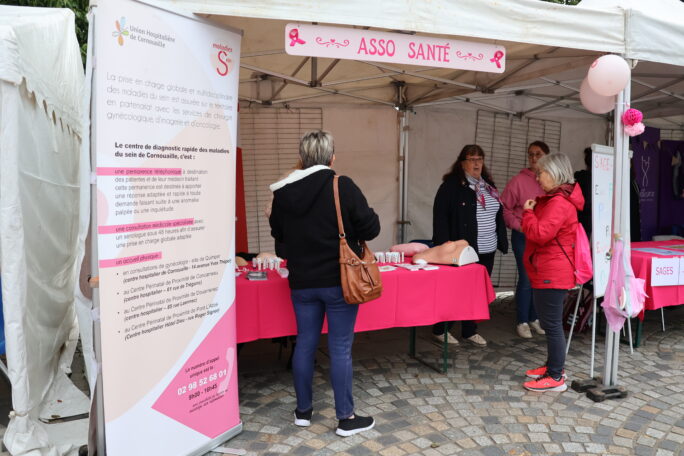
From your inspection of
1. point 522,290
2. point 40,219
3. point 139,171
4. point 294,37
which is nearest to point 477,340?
point 522,290

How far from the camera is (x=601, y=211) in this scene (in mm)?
3443

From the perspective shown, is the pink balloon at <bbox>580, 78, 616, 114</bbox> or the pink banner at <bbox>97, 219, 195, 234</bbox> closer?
the pink banner at <bbox>97, 219, 195, 234</bbox>

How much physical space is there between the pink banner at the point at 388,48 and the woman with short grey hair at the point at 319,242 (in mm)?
458

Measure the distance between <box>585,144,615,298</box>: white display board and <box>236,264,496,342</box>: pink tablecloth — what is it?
0.71 metres

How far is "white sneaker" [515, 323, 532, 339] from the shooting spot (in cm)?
473

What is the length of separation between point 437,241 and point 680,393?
1940 millimetres

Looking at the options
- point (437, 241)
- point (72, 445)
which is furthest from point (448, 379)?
point (72, 445)

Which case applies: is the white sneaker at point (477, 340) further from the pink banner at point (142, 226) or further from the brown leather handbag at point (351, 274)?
the pink banner at point (142, 226)

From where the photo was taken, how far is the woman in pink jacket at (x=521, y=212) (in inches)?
185

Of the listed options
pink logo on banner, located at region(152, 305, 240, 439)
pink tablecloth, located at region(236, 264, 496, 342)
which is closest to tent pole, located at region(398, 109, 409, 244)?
pink tablecloth, located at region(236, 264, 496, 342)

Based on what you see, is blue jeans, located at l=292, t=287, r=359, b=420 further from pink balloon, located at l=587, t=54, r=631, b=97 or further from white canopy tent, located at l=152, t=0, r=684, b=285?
pink balloon, located at l=587, t=54, r=631, b=97

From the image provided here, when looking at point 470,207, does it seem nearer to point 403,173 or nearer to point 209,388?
point 403,173

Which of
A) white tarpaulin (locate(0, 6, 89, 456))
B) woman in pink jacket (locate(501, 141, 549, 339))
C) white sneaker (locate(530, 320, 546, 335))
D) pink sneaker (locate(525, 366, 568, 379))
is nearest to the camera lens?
white tarpaulin (locate(0, 6, 89, 456))

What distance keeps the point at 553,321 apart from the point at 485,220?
108cm
